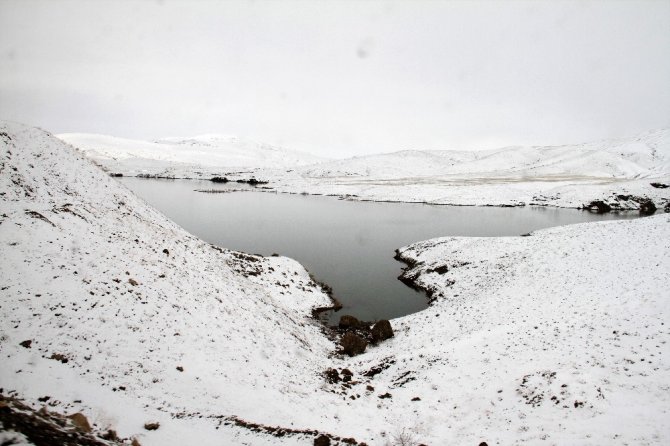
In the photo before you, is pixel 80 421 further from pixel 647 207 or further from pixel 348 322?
pixel 647 207

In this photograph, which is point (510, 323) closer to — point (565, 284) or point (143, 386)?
point (565, 284)

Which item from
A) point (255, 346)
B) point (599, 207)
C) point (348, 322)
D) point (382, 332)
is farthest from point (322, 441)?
point (599, 207)

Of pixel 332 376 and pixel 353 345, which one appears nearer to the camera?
pixel 332 376

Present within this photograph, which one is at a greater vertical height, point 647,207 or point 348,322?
point 647,207

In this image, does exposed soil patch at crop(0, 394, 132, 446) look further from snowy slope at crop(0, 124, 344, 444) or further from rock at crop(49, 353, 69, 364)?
rock at crop(49, 353, 69, 364)

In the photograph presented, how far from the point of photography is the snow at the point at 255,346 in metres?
10.3

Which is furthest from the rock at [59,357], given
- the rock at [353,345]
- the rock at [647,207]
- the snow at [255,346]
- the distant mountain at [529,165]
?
the distant mountain at [529,165]

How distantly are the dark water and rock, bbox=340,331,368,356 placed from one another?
460cm

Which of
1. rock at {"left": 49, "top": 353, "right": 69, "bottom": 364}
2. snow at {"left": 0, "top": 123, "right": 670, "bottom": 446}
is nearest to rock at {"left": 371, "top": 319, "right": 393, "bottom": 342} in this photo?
snow at {"left": 0, "top": 123, "right": 670, "bottom": 446}

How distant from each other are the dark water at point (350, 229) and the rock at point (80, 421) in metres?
17.7

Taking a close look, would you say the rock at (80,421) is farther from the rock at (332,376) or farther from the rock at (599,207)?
the rock at (599,207)

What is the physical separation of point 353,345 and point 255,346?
6555mm

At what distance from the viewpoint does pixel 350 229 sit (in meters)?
53.0

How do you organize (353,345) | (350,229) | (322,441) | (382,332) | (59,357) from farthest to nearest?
(350,229) → (382,332) → (353,345) → (59,357) → (322,441)
